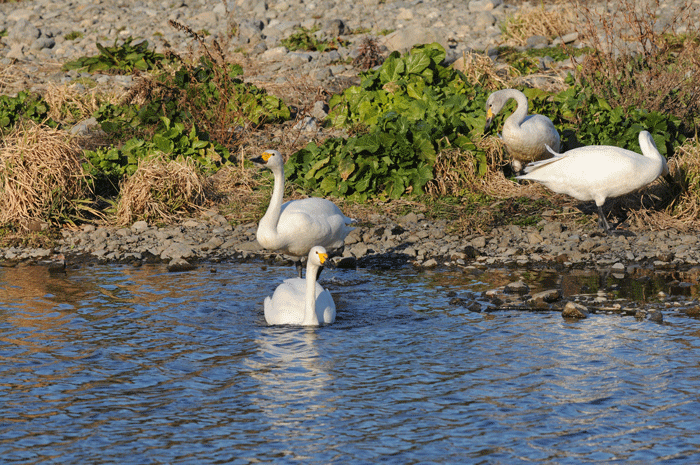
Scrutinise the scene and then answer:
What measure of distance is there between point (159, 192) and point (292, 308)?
4111 mm

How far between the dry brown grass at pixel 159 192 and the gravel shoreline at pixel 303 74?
270 mm

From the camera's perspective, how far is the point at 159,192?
10992 millimetres

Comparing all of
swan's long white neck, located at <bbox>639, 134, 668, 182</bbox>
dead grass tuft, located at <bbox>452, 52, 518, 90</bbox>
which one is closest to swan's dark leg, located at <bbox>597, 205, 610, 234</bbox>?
swan's long white neck, located at <bbox>639, 134, 668, 182</bbox>

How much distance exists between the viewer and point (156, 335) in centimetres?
715

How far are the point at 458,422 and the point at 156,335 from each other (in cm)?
292

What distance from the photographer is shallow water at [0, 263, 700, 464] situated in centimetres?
505

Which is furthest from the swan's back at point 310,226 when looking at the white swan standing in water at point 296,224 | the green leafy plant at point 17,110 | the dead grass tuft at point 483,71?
the green leafy plant at point 17,110

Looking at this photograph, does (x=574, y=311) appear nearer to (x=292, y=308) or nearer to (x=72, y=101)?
(x=292, y=308)

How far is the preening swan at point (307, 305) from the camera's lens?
749 centimetres

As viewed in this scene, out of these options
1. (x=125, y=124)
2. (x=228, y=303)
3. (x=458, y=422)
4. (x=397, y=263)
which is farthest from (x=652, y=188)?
(x=125, y=124)

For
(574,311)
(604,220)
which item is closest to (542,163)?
(604,220)

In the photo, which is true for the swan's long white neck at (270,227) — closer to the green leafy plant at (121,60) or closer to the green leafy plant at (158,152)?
the green leafy plant at (158,152)

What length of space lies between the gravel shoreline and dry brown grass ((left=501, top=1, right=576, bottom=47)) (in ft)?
0.89

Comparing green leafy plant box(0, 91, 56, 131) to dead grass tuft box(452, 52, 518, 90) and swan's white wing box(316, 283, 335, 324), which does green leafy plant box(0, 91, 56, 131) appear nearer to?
dead grass tuft box(452, 52, 518, 90)
